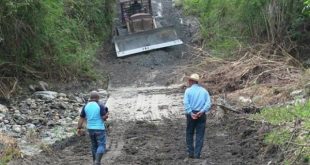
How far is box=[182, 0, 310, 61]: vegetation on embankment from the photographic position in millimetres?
21500

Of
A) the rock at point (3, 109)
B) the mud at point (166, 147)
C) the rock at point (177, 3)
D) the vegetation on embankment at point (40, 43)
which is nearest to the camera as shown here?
the mud at point (166, 147)

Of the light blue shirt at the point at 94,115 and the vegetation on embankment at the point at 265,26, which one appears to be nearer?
the light blue shirt at the point at 94,115

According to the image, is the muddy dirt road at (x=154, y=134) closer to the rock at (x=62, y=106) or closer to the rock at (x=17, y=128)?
the rock at (x=62, y=106)

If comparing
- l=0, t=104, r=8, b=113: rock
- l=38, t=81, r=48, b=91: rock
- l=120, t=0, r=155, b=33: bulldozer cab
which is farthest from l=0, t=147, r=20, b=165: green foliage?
l=120, t=0, r=155, b=33: bulldozer cab

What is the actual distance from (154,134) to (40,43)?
7.64 metres

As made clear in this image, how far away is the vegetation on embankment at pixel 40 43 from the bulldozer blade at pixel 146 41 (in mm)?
2768

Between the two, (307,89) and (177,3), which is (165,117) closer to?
(307,89)

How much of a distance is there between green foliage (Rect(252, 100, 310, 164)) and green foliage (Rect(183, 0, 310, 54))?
28.9 feet

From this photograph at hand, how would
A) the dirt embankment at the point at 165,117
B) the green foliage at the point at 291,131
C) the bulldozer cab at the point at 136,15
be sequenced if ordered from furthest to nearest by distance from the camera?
1. the bulldozer cab at the point at 136,15
2. the dirt embankment at the point at 165,117
3. the green foliage at the point at 291,131

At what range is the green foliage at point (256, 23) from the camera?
70.7 feet

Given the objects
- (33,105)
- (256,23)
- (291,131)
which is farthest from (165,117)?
(256,23)

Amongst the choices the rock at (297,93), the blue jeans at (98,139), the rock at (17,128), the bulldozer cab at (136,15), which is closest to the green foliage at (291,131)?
the rock at (297,93)

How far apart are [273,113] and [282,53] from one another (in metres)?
7.87

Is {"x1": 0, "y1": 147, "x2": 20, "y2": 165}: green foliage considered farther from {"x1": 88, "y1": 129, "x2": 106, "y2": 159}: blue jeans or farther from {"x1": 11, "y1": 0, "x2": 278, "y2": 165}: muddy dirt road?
{"x1": 88, "y1": 129, "x2": 106, "y2": 159}: blue jeans
